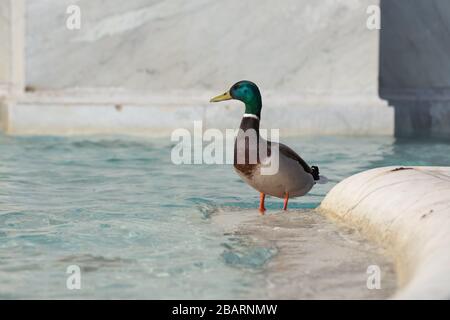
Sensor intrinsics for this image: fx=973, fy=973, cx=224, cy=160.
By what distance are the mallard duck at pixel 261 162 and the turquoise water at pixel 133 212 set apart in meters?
0.30

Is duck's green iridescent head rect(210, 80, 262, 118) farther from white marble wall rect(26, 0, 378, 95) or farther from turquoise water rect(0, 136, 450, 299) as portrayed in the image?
white marble wall rect(26, 0, 378, 95)

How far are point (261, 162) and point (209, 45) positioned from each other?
474 centimetres

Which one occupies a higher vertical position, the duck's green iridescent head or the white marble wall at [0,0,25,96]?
the white marble wall at [0,0,25,96]

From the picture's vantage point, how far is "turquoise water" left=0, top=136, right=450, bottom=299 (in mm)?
3424

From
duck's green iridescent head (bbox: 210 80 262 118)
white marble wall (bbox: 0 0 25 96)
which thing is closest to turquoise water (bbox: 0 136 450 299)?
duck's green iridescent head (bbox: 210 80 262 118)

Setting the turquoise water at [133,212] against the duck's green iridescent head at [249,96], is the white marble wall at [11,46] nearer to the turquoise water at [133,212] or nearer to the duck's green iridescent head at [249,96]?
the turquoise water at [133,212]

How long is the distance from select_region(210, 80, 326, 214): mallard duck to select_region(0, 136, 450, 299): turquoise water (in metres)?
0.30

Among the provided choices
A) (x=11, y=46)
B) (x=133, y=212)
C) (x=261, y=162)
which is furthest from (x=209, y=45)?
(x=261, y=162)

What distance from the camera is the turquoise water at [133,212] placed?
3424mm

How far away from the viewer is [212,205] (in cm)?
532

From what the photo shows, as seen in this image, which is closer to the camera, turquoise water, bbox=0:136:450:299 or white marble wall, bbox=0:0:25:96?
turquoise water, bbox=0:136:450:299

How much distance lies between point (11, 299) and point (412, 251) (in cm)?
141

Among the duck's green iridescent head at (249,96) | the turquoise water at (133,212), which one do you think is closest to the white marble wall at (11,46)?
the turquoise water at (133,212)
